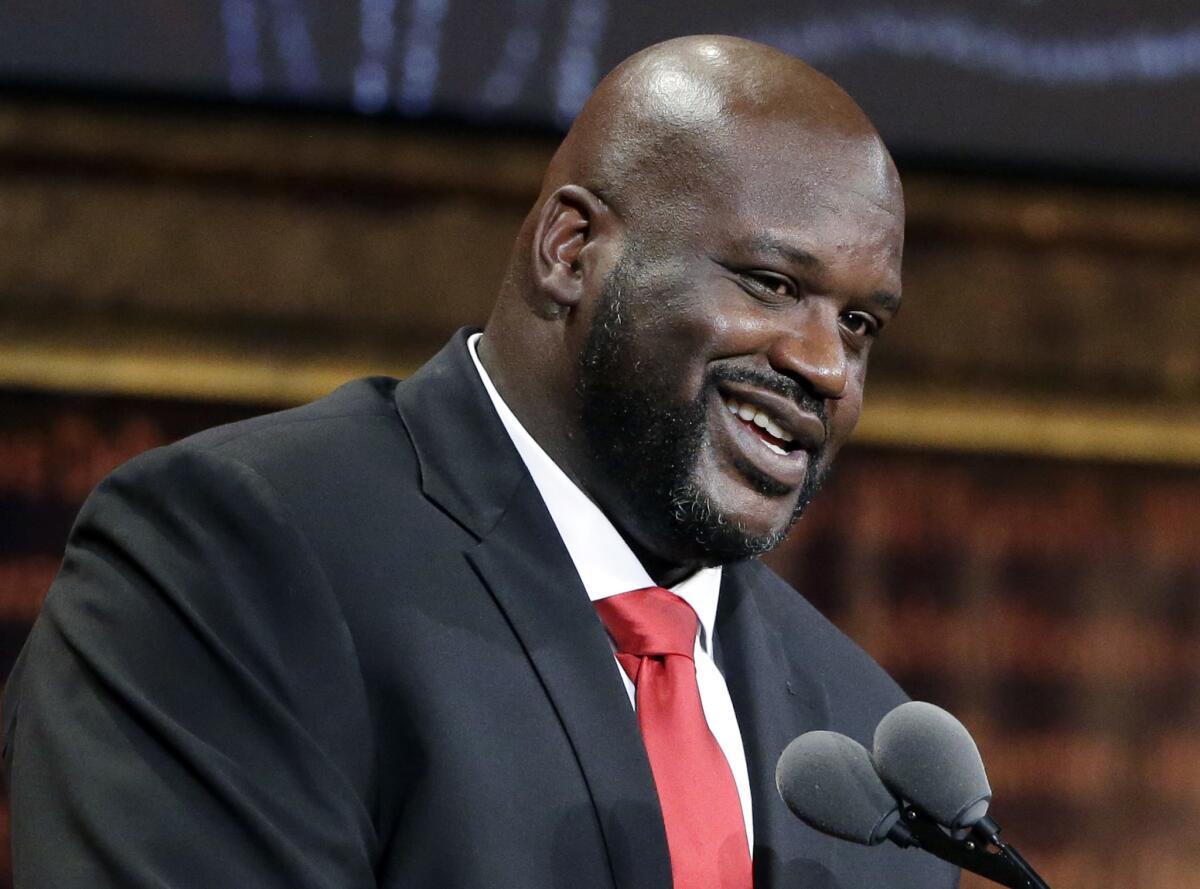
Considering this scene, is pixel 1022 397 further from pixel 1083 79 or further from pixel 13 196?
pixel 13 196

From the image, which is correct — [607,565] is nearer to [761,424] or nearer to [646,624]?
[646,624]

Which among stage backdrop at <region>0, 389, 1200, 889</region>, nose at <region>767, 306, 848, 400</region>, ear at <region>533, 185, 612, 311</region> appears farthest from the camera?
stage backdrop at <region>0, 389, 1200, 889</region>

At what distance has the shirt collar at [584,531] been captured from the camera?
145 centimetres

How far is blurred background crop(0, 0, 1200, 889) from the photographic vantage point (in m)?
2.96

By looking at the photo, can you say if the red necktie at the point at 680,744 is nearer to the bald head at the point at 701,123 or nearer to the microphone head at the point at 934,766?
the microphone head at the point at 934,766

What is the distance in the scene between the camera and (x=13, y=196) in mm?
3018

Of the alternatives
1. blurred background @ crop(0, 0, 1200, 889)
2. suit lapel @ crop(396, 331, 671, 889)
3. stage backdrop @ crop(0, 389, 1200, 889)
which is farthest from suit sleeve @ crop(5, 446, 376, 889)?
stage backdrop @ crop(0, 389, 1200, 889)

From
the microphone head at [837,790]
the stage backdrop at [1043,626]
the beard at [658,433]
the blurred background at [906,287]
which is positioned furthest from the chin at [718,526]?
the stage backdrop at [1043,626]

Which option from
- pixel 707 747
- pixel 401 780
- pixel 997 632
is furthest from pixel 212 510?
pixel 997 632

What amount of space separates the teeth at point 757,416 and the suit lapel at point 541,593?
170mm

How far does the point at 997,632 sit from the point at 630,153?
6.61ft

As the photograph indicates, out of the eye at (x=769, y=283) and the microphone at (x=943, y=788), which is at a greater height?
the eye at (x=769, y=283)

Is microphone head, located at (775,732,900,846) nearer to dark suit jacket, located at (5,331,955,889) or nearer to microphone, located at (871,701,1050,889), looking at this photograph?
microphone, located at (871,701,1050,889)

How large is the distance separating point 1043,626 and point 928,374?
0.51 m
